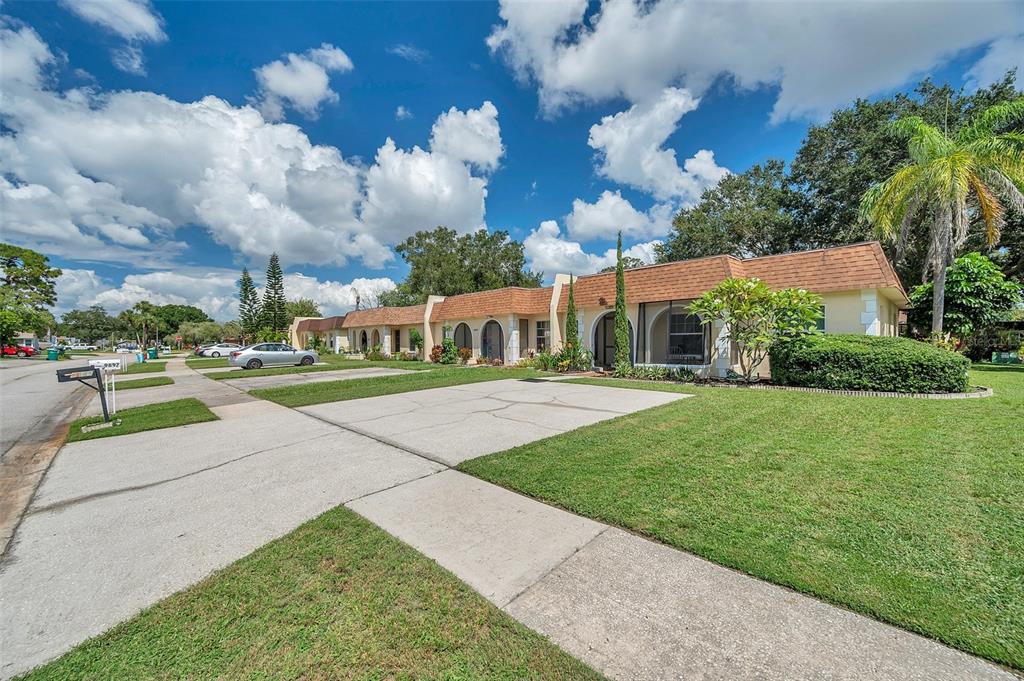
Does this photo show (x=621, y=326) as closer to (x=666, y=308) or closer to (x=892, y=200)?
(x=666, y=308)

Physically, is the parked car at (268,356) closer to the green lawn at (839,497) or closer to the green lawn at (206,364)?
the green lawn at (206,364)

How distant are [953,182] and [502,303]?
15701 millimetres

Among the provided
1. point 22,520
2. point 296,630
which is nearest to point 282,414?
point 22,520

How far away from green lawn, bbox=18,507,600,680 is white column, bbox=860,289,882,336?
44.1 ft

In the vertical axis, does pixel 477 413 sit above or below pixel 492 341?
below

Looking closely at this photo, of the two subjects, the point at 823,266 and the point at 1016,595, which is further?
the point at 823,266

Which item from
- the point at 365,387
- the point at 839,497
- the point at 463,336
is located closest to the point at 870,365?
the point at 839,497

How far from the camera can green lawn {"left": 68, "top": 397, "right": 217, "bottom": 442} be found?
7151 millimetres

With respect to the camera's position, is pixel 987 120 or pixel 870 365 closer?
pixel 870 365

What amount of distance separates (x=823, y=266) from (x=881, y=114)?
17903 mm

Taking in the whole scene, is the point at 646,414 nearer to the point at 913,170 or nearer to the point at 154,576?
the point at 154,576

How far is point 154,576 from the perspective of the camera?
2775 millimetres

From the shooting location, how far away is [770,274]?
12.7 meters

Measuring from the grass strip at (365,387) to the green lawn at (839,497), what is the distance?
698 cm
